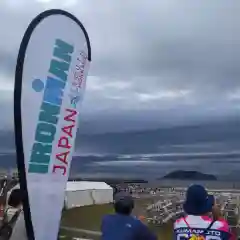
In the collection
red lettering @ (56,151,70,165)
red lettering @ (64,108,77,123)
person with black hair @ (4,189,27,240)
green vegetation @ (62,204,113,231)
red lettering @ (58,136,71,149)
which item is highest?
red lettering @ (64,108,77,123)

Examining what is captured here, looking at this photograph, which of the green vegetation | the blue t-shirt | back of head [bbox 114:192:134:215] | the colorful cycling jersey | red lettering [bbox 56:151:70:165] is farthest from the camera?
the green vegetation

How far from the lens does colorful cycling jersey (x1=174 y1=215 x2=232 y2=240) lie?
11.2ft

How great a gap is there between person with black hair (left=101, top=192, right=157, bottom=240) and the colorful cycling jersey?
1.88 ft

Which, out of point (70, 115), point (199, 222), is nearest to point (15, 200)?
point (70, 115)

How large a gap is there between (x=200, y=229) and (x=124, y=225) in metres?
0.92

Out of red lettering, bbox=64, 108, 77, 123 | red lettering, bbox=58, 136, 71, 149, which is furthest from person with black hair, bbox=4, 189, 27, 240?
red lettering, bbox=64, 108, 77, 123

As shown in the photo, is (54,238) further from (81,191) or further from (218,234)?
(81,191)

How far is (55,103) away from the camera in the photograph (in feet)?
21.3

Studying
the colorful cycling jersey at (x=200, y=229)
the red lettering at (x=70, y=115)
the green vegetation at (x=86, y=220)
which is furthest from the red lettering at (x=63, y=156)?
the green vegetation at (x=86, y=220)

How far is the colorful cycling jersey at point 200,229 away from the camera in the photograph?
11.2ft

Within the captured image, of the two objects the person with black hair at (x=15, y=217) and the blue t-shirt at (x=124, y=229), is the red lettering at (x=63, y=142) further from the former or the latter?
the blue t-shirt at (x=124, y=229)

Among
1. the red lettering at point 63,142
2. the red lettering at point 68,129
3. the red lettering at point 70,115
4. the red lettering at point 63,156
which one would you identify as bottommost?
the red lettering at point 63,156

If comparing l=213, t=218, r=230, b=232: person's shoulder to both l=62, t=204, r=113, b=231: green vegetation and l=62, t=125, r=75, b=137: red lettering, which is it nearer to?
l=62, t=125, r=75, b=137: red lettering

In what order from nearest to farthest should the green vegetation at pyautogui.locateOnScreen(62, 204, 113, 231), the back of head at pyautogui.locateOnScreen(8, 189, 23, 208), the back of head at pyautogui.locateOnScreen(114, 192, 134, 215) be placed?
1. the back of head at pyautogui.locateOnScreen(114, 192, 134, 215)
2. the back of head at pyautogui.locateOnScreen(8, 189, 23, 208)
3. the green vegetation at pyautogui.locateOnScreen(62, 204, 113, 231)
